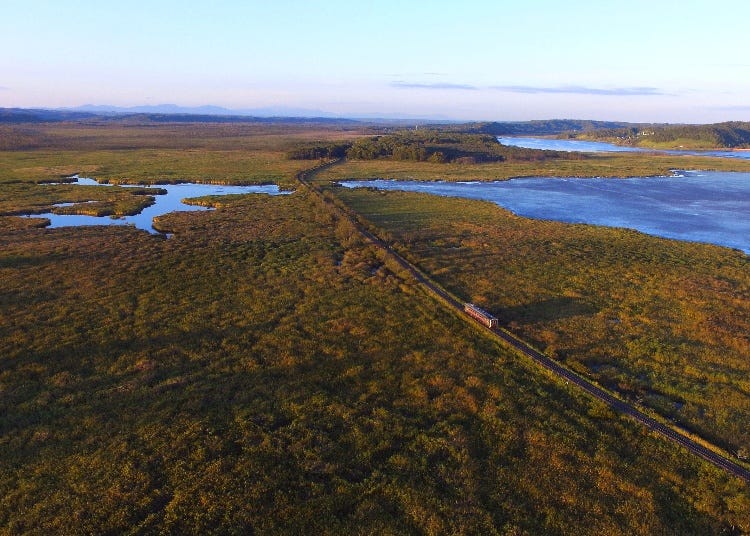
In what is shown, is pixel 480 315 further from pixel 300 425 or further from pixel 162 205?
pixel 162 205

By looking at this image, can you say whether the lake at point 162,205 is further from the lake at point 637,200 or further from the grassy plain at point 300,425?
the grassy plain at point 300,425

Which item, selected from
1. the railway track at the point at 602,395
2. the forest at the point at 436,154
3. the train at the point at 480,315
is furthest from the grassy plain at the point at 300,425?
the forest at the point at 436,154

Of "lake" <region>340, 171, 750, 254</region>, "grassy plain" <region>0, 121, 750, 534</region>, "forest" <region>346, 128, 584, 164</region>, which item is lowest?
"grassy plain" <region>0, 121, 750, 534</region>

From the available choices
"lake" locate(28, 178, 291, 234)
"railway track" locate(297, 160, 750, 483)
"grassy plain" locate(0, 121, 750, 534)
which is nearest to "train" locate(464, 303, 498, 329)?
"railway track" locate(297, 160, 750, 483)

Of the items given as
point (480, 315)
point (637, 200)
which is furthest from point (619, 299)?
point (637, 200)

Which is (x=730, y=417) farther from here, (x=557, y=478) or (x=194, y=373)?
(x=194, y=373)

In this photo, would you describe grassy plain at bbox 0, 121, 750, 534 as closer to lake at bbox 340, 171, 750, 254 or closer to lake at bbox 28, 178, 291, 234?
lake at bbox 28, 178, 291, 234

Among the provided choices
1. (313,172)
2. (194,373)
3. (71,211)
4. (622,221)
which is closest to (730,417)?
(194,373)
